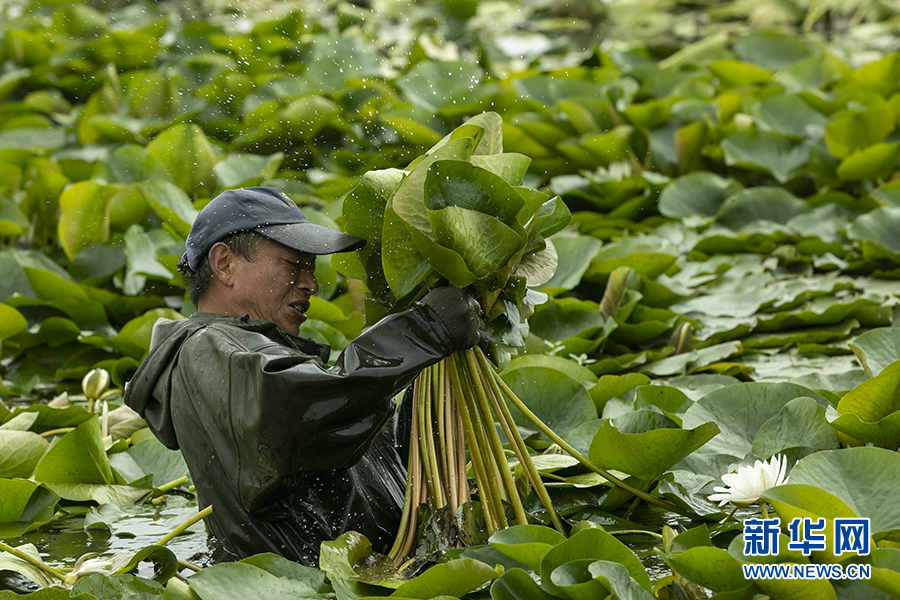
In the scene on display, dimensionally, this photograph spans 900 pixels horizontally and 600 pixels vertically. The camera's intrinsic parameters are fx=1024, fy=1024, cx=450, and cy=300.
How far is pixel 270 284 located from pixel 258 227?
111 millimetres

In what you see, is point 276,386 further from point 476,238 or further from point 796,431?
point 796,431

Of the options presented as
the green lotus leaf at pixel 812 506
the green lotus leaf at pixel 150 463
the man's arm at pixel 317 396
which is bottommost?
the green lotus leaf at pixel 150 463

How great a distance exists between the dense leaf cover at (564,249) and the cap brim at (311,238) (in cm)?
6

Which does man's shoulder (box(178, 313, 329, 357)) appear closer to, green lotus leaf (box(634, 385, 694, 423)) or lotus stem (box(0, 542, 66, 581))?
lotus stem (box(0, 542, 66, 581))

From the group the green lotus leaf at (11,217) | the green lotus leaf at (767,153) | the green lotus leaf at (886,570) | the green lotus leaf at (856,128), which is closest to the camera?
the green lotus leaf at (886,570)

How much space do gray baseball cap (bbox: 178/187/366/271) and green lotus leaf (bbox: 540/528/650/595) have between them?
0.67m

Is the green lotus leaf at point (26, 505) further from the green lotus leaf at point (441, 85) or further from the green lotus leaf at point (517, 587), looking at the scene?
the green lotus leaf at point (441, 85)

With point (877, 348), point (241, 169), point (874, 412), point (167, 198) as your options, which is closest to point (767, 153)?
point (241, 169)

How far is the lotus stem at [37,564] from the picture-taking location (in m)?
1.95

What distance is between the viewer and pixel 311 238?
75.8 inches

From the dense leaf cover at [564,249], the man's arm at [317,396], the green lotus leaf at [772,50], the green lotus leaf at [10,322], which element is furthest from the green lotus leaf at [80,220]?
the green lotus leaf at [772,50]

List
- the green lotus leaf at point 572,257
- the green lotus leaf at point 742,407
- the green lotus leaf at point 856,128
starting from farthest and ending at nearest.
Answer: the green lotus leaf at point 856,128 → the green lotus leaf at point 572,257 → the green lotus leaf at point 742,407

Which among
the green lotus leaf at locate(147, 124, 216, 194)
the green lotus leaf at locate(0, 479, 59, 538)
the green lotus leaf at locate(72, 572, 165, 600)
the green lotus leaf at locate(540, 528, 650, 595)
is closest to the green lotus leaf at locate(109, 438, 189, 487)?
the green lotus leaf at locate(0, 479, 59, 538)

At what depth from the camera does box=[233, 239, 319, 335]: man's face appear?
1.95 meters
